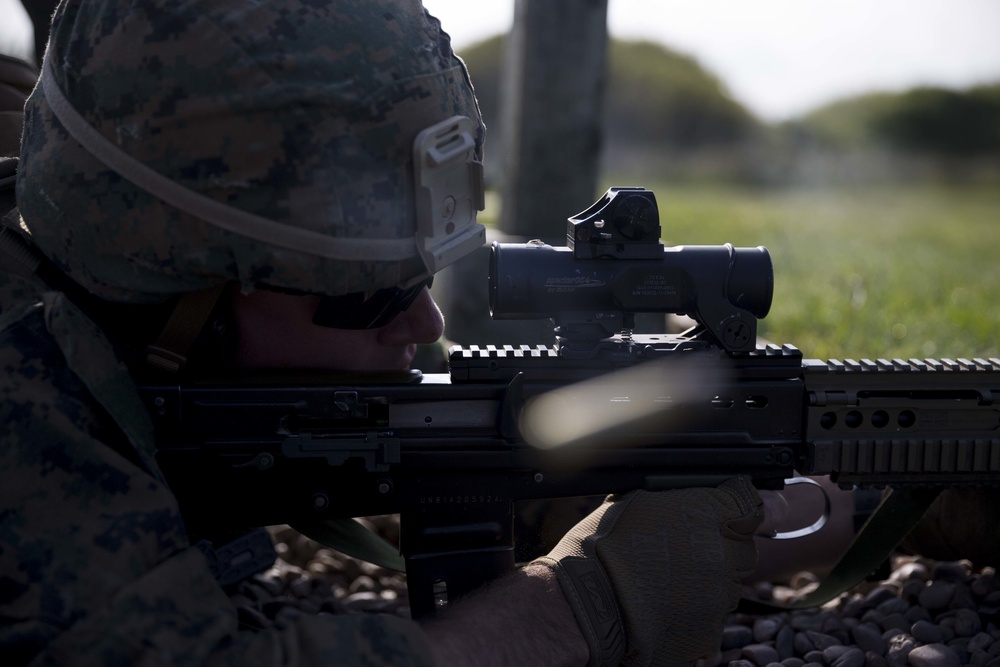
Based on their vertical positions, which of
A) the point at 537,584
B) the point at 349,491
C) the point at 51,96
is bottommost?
the point at 537,584

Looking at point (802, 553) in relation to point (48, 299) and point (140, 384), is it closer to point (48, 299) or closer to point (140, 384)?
point (140, 384)

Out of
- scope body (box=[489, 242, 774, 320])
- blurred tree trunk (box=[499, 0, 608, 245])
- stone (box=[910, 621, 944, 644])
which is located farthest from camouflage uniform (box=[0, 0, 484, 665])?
blurred tree trunk (box=[499, 0, 608, 245])

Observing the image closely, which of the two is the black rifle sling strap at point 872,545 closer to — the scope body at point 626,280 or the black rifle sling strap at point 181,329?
the scope body at point 626,280

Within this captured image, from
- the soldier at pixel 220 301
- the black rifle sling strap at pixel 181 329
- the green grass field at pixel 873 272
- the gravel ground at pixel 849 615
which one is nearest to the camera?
the soldier at pixel 220 301

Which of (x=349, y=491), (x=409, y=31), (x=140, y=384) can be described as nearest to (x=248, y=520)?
(x=349, y=491)

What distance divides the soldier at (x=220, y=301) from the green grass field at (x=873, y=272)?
4068 millimetres

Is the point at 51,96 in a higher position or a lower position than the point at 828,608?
higher

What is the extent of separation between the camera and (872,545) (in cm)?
308

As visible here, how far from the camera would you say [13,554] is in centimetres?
182

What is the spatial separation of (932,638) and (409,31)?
2.46 m

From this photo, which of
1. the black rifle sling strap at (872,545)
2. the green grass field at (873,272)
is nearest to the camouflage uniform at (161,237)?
the black rifle sling strap at (872,545)

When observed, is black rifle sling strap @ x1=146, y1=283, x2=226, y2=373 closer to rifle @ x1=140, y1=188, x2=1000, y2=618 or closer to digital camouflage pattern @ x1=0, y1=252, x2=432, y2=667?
rifle @ x1=140, y1=188, x2=1000, y2=618

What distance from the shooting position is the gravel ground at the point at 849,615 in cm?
288

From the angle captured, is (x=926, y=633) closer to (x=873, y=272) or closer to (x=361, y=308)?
(x=361, y=308)
